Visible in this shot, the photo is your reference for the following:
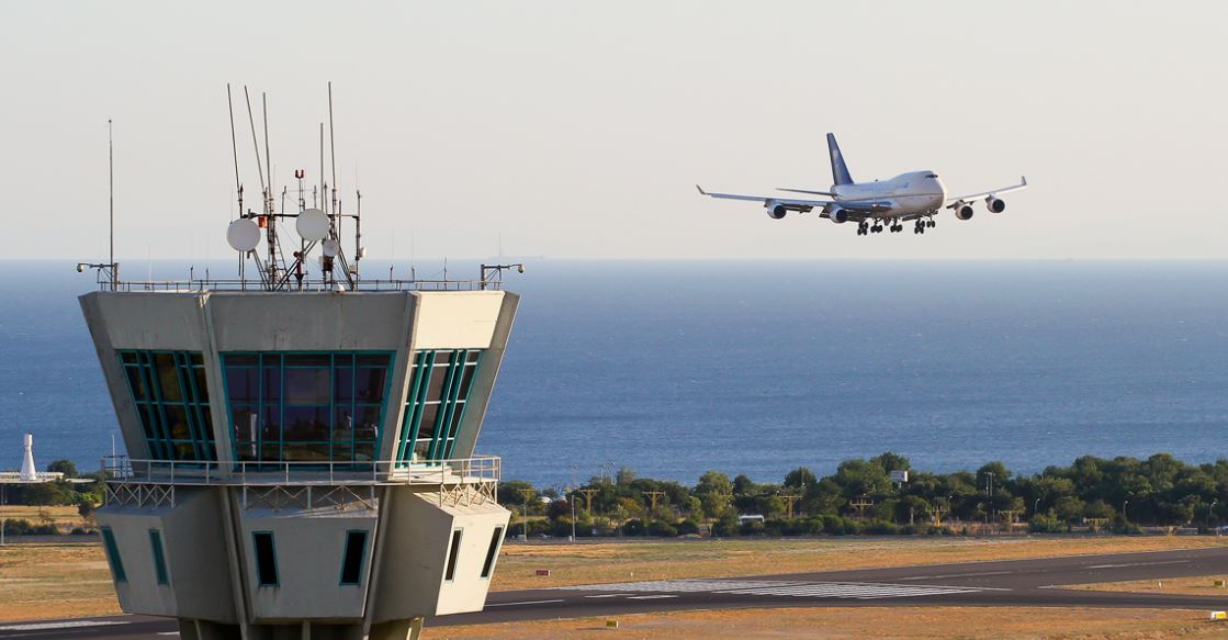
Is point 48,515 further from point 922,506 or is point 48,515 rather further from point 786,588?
point 922,506

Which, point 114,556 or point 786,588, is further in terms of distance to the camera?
point 786,588

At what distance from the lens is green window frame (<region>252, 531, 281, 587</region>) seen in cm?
7162

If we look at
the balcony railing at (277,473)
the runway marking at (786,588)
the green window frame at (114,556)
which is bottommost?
the runway marking at (786,588)

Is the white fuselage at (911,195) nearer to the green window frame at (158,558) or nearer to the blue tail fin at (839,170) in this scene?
the blue tail fin at (839,170)

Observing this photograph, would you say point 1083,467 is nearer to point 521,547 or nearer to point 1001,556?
point 1001,556

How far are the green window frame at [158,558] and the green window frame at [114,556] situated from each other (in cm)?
152

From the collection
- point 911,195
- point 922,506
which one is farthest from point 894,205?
point 922,506

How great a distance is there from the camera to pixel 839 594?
136 meters

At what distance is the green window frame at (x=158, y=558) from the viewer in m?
72.5

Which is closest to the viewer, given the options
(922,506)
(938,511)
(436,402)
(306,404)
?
(306,404)

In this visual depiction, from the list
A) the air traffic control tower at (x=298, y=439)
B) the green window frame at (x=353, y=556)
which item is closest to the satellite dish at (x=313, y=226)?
the air traffic control tower at (x=298, y=439)

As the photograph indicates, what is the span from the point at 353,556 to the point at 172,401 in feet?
26.4

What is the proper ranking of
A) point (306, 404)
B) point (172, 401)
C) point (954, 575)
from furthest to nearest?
point (954, 575)
point (172, 401)
point (306, 404)

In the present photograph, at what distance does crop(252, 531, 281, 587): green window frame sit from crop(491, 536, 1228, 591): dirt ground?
66603 mm
